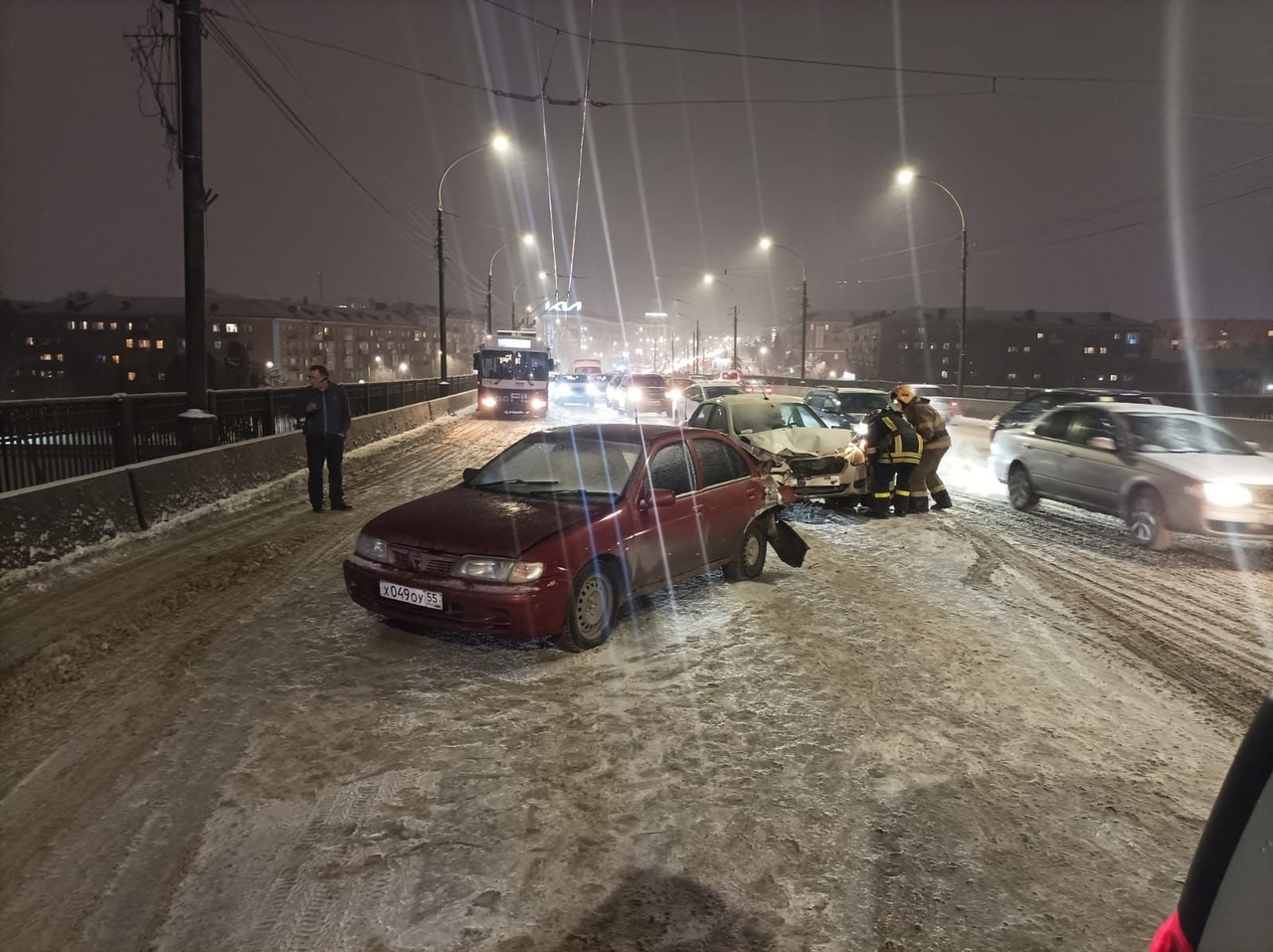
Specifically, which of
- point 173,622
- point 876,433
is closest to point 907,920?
point 173,622

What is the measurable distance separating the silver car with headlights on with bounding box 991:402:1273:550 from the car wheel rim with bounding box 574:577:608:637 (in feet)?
22.0

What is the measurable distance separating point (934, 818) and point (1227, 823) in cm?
238

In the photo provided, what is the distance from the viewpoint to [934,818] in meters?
3.62

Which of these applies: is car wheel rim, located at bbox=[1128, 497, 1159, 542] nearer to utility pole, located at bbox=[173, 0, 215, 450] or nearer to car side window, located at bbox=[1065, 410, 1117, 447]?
car side window, located at bbox=[1065, 410, 1117, 447]

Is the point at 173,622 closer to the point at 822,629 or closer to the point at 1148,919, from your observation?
the point at 822,629

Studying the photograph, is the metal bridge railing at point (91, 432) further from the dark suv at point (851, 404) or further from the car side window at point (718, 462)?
the dark suv at point (851, 404)

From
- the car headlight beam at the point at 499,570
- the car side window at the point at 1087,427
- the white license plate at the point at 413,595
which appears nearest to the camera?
the car headlight beam at the point at 499,570

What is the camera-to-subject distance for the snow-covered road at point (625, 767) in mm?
2973

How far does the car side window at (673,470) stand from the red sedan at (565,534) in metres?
0.01

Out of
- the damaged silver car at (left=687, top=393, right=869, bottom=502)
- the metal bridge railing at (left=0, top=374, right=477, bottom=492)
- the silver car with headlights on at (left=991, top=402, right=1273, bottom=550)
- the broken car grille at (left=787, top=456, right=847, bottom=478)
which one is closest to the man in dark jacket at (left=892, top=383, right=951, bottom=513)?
the damaged silver car at (left=687, top=393, right=869, bottom=502)

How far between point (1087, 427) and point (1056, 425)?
2.30 ft

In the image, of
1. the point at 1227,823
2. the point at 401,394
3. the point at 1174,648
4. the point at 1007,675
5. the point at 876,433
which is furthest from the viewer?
the point at 401,394

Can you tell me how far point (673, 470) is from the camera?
675 centimetres

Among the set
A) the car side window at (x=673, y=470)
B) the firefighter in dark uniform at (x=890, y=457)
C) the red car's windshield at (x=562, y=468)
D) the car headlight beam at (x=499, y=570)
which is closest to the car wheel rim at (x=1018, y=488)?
the firefighter in dark uniform at (x=890, y=457)
